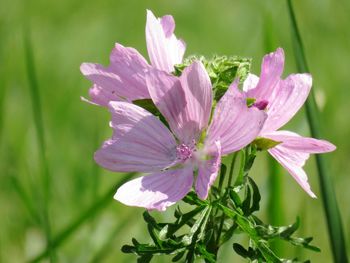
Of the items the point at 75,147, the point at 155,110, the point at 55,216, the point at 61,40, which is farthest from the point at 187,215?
the point at 61,40

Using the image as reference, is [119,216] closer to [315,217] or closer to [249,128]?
[315,217]

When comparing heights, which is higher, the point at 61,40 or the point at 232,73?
the point at 232,73

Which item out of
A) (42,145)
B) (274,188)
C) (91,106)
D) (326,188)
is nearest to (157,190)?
(326,188)

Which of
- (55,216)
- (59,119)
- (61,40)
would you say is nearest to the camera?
(55,216)

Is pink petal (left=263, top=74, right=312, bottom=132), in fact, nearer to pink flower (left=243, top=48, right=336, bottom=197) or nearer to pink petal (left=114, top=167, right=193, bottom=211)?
pink flower (left=243, top=48, right=336, bottom=197)

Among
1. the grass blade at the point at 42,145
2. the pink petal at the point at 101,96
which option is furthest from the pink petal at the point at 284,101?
the grass blade at the point at 42,145
